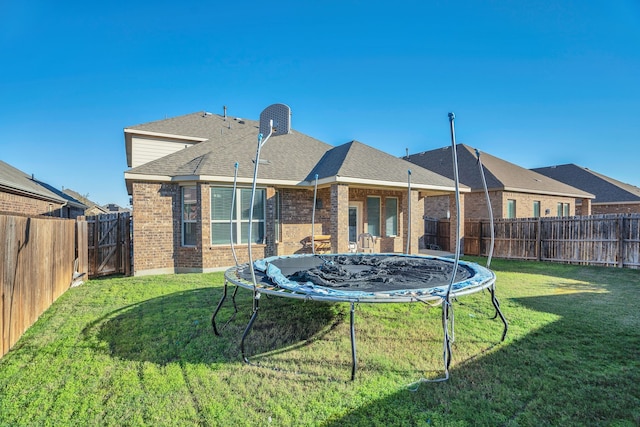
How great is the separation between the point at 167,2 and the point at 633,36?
1451cm

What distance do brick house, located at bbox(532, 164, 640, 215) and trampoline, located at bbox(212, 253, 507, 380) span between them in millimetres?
22719

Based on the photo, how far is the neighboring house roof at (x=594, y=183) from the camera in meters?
21.4

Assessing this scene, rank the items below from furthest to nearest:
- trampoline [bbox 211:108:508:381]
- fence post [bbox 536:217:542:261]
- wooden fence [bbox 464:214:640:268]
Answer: fence post [bbox 536:217:542:261] < wooden fence [bbox 464:214:640:268] < trampoline [bbox 211:108:508:381]

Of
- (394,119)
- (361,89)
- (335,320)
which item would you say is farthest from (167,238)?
(394,119)

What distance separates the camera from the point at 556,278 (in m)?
9.27

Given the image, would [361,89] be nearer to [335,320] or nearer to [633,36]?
[633,36]

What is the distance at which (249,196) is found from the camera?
10.6 m

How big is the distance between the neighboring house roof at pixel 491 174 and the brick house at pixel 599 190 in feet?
8.87

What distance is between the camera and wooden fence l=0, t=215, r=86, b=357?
4062 mm

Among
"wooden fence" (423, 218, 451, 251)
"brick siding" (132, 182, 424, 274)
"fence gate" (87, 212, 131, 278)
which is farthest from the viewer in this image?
"wooden fence" (423, 218, 451, 251)

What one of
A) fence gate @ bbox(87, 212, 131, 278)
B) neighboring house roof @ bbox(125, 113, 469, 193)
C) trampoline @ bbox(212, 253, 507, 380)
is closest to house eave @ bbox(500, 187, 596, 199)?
neighboring house roof @ bbox(125, 113, 469, 193)

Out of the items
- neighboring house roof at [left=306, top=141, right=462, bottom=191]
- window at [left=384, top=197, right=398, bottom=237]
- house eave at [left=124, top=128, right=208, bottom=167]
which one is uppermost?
house eave at [left=124, top=128, right=208, bottom=167]

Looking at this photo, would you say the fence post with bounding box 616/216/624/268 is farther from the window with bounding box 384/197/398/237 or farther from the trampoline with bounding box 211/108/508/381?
the trampoline with bounding box 211/108/508/381

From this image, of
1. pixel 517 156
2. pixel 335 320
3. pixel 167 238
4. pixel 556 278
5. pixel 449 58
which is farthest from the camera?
pixel 517 156
